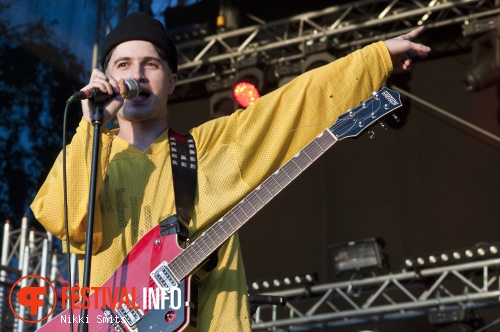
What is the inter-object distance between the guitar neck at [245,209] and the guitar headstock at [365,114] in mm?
42

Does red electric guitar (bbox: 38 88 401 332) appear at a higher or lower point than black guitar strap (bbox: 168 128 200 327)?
lower

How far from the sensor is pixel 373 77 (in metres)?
3.12

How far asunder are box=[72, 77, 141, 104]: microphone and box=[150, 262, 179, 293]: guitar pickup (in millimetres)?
546

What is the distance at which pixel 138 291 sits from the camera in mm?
2867

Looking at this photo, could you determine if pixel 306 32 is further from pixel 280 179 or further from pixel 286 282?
pixel 280 179

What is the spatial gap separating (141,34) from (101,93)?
20.7 inches

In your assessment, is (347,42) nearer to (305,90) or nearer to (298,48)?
(298,48)

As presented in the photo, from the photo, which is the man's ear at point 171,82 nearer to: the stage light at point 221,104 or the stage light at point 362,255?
the stage light at point 362,255

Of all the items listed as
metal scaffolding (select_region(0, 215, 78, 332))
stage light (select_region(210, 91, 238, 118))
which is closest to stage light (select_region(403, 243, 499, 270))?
stage light (select_region(210, 91, 238, 118))

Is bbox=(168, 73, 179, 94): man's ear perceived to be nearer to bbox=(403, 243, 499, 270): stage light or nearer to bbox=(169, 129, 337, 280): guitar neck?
bbox=(169, 129, 337, 280): guitar neck

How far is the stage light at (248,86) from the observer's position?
824 cm

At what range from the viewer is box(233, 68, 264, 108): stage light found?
824cm

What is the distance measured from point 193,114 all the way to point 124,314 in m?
6.54

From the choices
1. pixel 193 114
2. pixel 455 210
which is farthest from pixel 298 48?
pixel 455 210
